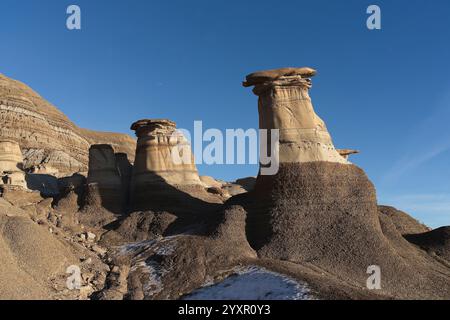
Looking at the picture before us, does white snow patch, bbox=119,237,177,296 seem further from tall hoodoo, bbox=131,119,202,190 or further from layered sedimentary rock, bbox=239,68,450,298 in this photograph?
tall hoodoo, bbox=131,119,202,190

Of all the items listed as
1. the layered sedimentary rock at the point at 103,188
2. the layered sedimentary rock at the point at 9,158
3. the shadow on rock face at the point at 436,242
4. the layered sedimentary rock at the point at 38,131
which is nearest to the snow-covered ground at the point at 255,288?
the shadow on rock face at the point at 436,242

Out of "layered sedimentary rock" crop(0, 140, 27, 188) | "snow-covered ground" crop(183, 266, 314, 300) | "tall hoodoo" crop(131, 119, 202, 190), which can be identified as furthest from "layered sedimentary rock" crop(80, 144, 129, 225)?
"snow-covered ground" crop(183, 266, 314, 300)

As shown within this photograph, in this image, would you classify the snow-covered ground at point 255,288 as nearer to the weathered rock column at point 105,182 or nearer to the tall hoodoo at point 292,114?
the tall hoodoo at point 292,114

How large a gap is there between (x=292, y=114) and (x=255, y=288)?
1084cm

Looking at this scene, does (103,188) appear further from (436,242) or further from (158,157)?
(436,242)

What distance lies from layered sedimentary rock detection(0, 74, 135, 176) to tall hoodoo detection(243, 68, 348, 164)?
33.6 metres

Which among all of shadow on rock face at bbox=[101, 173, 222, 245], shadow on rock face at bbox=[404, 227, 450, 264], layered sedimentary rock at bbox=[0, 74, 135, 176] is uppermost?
layered sedimentary rock at bbox=[0, 74, 135, 176]

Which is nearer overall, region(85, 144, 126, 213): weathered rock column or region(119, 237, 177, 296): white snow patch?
region(119, 237, 177, 296): white snow patch

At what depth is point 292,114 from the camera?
23453 mm

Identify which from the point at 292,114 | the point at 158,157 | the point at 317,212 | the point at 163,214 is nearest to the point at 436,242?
the point at 317,212

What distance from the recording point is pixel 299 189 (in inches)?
847

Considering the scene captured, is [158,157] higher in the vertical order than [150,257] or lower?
higher

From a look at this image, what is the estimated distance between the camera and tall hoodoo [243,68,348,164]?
74.8ft
